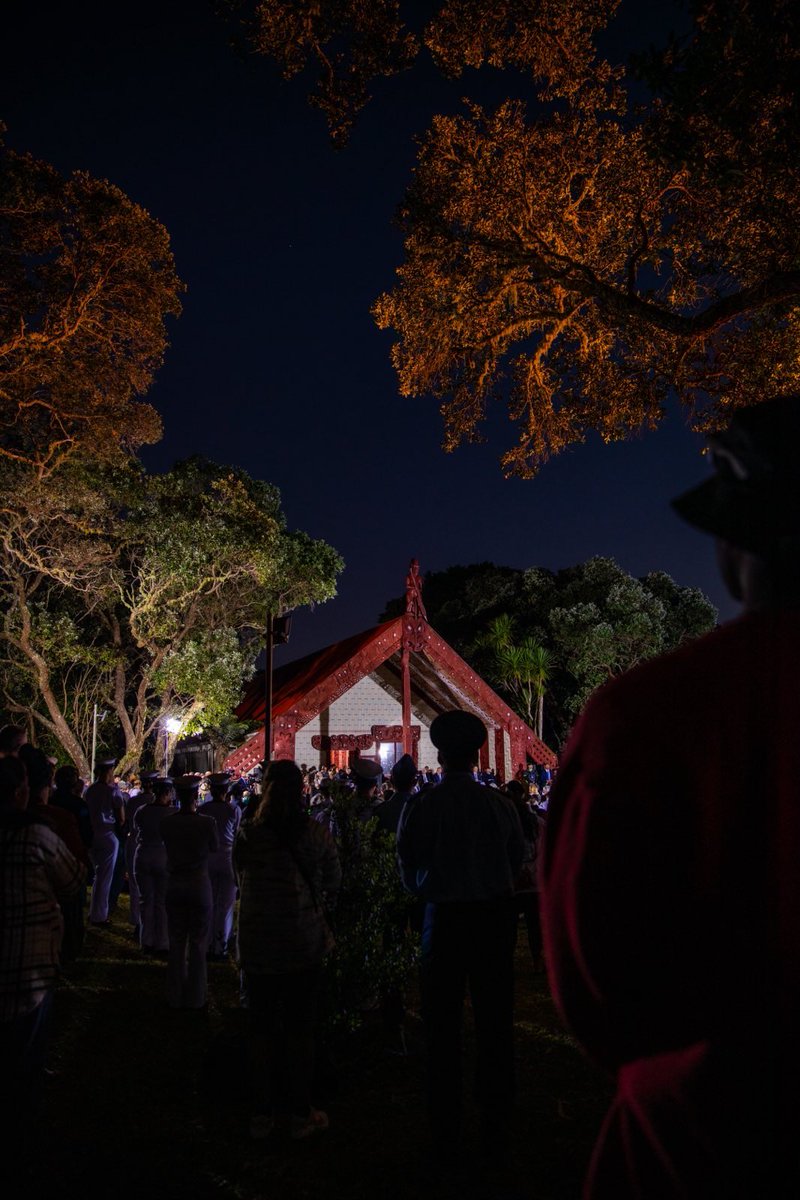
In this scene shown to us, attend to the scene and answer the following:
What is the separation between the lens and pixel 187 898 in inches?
279

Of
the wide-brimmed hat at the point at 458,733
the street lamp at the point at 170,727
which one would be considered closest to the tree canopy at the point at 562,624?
the street lamp at the point at 170,727

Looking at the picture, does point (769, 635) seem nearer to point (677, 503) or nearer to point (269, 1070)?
point (677, 503)

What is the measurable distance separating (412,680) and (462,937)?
21.6 metres

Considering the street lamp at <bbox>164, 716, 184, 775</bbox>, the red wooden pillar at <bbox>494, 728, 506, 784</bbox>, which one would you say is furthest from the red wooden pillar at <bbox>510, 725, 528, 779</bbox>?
the street lamp at <bbox>164, 716, 184, 775</bbox>

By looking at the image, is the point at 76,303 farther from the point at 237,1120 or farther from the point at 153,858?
the point at 237,1120

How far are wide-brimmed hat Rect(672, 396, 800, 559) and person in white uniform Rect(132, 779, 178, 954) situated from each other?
8.42 meters

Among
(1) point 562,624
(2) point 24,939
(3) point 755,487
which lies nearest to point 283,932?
(2) point 24,939

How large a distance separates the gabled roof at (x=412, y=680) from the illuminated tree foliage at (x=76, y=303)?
27.2 ft

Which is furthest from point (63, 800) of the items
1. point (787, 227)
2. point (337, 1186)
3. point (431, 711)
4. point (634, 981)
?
point (431, 711)

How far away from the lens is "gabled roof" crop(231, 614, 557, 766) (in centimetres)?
2102

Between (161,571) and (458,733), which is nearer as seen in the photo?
(458,733)

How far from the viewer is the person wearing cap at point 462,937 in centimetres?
401

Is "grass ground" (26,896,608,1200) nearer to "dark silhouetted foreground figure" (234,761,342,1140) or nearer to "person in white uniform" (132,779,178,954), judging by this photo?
"dark silhouetted foreground figure" (234,761,342,1140)

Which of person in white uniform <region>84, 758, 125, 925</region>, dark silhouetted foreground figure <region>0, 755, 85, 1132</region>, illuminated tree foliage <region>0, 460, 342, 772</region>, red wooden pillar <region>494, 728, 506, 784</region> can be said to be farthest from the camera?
red wooden pillar <region>494, 728, 506, 784</region>
